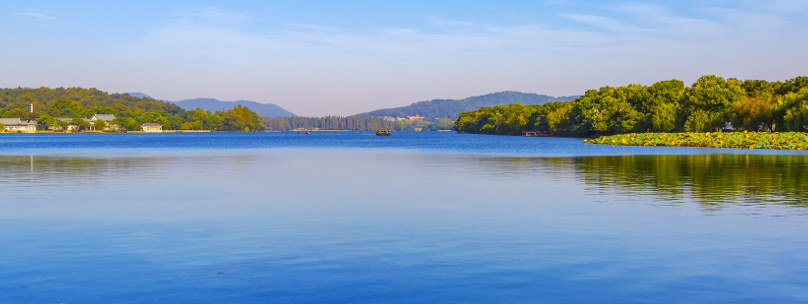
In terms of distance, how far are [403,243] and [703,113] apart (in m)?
121

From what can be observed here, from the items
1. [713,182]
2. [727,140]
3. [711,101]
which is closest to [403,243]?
[713,182]

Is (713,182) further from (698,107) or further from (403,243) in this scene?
(698,107)

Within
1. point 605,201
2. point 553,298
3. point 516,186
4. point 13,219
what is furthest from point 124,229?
point 516,186

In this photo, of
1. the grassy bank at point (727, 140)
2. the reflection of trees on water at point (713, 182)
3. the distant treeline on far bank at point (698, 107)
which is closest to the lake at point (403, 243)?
the reflection of trees on water at point (713, 182)

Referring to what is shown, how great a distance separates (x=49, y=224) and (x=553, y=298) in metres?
15.9

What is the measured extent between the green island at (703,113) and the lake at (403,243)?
2831 inches

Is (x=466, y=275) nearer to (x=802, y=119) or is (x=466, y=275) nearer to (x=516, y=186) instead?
(x=516, y=186)

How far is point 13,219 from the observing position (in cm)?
2170

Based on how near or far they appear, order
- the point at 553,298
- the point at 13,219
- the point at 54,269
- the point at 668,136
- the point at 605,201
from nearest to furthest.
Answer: the point at 553,298 → the point at 54,269 → the point at 13,219 → the point at 605,201 → the point at 668,136

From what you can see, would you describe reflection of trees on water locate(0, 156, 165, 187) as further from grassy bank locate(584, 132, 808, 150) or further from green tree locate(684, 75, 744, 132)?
green tree locate(684, 75, 744, 132)

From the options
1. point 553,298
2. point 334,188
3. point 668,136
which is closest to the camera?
point 553,298

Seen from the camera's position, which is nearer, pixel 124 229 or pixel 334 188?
pixel 124 229

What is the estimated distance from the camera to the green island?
333ft

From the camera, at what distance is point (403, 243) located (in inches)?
675
